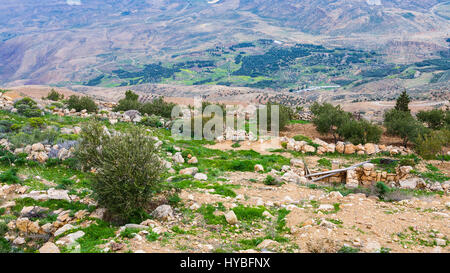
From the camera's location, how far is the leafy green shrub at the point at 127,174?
8836 mm

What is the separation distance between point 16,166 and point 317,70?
6200 inches

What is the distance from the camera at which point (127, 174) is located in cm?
890

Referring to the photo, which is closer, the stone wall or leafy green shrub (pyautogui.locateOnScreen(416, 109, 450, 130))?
the stone wall

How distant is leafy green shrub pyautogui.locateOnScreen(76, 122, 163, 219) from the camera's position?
8.84 m

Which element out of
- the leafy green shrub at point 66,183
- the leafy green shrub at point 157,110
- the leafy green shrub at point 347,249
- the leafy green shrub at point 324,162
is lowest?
the leafy green shrub at point 324,162

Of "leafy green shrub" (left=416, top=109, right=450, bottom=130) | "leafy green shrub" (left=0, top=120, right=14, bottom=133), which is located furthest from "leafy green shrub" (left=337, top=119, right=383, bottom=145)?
"leafy green shrub" (left=0, top=120, right=14, bottom=133)

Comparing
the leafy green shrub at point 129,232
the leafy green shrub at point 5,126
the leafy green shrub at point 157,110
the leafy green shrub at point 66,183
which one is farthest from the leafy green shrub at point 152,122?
the leafy green shrub at point 129,232

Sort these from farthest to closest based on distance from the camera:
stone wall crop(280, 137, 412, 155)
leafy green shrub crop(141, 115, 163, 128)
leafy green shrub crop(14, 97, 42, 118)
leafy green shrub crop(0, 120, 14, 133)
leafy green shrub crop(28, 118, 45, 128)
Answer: leafy green shrub crop(141, 115, 163, 128) < leafy green shrub crop(14, 97, 42, 118) < stone wall crop(280, 137, 412, 155) < leafy green shrub crop(28, 118, 45, 128) < leafy green shrub crop(0, 120, 14, 133)

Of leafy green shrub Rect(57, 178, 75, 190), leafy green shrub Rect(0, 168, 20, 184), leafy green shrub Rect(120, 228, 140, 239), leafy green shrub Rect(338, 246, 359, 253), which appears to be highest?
leafy green shrub Rect(0, 168, 20, 184)

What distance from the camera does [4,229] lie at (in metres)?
8.40

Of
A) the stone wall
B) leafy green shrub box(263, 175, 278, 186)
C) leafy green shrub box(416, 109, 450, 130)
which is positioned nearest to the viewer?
leafy green shrub box(263, 175, 278, 186)

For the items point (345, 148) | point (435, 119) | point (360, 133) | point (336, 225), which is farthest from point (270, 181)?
point (435, 119)

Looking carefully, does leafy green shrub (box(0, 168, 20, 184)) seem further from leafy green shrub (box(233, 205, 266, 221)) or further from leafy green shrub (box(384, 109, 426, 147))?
leafy green shrub (box(384, 109, 426, 147))

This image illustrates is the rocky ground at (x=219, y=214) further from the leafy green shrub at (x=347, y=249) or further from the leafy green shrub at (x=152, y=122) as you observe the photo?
the leafy green shrub at (x=152, y=122)
